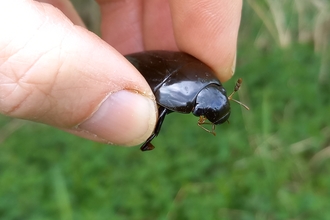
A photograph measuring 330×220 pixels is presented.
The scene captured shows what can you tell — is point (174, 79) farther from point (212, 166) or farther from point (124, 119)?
point (212, 166)

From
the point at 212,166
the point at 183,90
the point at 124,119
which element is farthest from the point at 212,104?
the point at 212,166

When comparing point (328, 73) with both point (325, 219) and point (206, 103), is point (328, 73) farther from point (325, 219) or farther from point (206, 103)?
point (206, 103)

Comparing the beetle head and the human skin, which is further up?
the human skin

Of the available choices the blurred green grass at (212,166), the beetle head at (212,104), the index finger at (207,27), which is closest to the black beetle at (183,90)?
the beetle head at (212,104)

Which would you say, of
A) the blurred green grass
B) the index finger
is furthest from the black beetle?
the blurred green grass

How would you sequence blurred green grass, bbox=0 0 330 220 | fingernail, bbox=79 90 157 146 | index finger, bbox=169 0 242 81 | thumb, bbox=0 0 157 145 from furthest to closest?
1. blurred green grass, bbox=0 0 330 220
2. index finger, bbox=169 0 242 81
3. fingernail, bbox=79 90 157 146
4. thumb, bbox=0 0 157 145

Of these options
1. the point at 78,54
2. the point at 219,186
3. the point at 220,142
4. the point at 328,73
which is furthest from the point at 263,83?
the point at 78,54

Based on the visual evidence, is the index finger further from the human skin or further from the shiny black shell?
the shiny black shell
